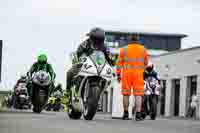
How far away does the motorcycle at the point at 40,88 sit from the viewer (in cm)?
2152

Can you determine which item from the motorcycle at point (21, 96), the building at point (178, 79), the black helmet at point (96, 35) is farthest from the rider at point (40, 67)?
the building at point (178, 79)

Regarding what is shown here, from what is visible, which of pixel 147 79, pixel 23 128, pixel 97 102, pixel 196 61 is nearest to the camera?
pixel 23 128

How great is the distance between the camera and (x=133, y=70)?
615 inches

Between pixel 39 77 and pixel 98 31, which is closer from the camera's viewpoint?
pixel 98 31

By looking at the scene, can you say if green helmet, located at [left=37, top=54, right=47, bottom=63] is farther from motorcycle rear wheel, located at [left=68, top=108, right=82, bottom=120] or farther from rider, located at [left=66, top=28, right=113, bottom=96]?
rider, located at [left=66, top=28, right=113, bottom=96]

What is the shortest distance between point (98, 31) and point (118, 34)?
91.6 meters

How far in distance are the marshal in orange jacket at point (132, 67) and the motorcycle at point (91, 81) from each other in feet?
2.86

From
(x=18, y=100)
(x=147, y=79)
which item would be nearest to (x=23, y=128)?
(x=147, y=79)

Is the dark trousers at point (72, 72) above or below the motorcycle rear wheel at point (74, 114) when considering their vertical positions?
above

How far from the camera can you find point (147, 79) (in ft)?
68.2

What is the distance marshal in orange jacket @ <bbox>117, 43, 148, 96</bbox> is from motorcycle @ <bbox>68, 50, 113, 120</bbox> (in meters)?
0.87

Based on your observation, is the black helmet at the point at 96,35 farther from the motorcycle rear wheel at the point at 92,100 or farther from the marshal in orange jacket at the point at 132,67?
the marshal in orange jacket at the point at 132,67

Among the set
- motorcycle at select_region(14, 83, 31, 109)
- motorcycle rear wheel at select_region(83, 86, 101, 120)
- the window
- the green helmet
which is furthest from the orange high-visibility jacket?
the window

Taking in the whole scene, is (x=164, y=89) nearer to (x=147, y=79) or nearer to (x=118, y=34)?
(x=147, y=79)
